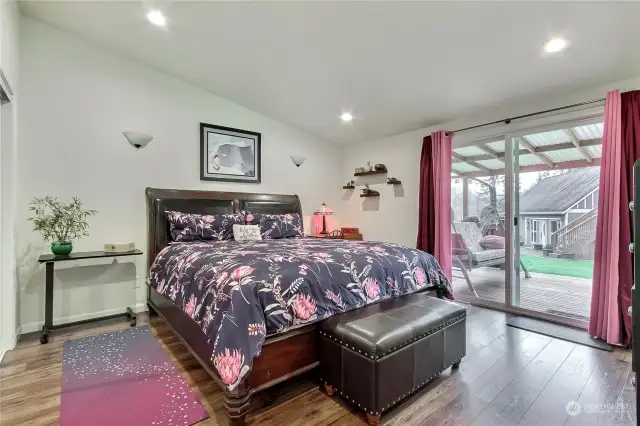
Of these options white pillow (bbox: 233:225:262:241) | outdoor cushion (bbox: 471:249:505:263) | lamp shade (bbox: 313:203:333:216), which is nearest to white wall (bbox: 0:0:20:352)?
white pillow (bbox: 233:225:262:241)

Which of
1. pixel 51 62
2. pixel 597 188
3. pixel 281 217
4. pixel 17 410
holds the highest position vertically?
pixel 51 62

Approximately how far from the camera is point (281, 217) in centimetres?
410

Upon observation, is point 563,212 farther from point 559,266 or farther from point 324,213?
point 324,213

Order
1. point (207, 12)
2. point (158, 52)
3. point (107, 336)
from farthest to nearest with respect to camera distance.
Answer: point (158, 52)
point (107, 336)
point (207, 12)

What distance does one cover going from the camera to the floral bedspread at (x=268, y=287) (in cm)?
163

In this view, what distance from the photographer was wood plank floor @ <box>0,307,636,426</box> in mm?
1699

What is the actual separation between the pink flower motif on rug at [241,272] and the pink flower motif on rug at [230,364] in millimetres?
384

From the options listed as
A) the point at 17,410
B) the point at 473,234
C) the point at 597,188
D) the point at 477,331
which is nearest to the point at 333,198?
the point at 473,234

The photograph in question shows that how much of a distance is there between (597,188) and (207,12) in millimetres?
3861

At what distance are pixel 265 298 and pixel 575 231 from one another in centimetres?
334

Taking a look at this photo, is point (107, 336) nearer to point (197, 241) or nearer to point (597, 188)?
point (197, 241)

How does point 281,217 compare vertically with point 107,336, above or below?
above

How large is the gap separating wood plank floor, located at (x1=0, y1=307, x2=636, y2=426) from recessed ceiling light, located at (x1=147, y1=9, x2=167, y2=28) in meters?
2.82

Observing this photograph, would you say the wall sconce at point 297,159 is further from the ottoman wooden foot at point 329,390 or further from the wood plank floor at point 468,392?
the ottoman wooden foot at point 329,390
